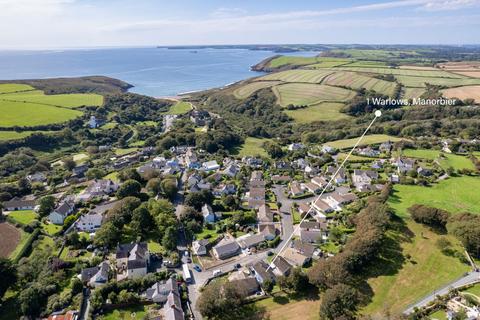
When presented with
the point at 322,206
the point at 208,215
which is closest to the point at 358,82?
the point at 322,206

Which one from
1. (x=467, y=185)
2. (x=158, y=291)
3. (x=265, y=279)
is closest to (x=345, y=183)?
(x=467, y=185)

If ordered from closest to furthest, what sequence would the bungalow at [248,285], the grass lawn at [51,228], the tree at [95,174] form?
the bungalow at [248,285]
the grass lawn at [51,228]
the tree at [95,174]

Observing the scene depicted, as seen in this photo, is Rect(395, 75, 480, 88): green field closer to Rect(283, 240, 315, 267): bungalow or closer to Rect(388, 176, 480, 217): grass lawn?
Rect(388, 176, 480, 217): grass lawn

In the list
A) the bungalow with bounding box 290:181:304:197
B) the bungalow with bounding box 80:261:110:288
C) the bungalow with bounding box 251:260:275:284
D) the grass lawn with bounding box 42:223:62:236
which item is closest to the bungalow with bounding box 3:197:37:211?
the grass lawn with bounding box 42:223:62:236

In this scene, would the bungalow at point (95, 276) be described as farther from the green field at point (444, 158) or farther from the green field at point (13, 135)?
the green field at point (13, 135)

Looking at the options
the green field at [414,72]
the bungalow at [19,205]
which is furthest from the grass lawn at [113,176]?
the green field at [414,72]

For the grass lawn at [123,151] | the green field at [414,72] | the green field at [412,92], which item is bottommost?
the grass lawn at [123,151]

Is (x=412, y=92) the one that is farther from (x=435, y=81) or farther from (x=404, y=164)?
(x=404, y=164)

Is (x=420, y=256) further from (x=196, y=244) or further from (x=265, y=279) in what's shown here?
(x=196, y=244)
